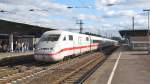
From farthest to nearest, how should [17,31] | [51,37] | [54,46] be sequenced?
1. [17,31]
2. [51,37]
3. [54,46]

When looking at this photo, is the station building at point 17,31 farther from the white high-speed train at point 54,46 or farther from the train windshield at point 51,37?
the train windshield at point 51,37

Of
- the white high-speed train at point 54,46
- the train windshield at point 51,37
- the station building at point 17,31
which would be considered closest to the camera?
the white high-speed train at point 54,46

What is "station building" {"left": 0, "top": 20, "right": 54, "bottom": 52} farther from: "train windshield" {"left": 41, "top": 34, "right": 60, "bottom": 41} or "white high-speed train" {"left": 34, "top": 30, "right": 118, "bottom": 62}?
"train windshield" {"left": 41, "top": 34, "right": 60, "bottom": 41}

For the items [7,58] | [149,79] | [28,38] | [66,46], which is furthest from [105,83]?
[28,38]

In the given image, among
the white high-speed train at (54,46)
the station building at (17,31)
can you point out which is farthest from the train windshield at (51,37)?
the station building at (17,31)

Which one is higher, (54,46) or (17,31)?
(17,31)

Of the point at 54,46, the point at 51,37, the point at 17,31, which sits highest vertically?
the point at 17,31

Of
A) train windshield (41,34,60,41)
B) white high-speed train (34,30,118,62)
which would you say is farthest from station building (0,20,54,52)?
train windshield (41,34,60,41)

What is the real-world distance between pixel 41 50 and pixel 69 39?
5.06 meters

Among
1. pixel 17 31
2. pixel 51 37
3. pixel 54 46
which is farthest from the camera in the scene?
pixel 17 31

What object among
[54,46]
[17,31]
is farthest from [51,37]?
[17,31]

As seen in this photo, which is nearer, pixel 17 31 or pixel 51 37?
pixel 51 37

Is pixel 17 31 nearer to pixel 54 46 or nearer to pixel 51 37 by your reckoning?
pixel 51 37

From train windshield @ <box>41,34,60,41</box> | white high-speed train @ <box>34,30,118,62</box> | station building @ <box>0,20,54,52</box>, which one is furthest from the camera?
station building @ <box>0,20,54,52</box>
